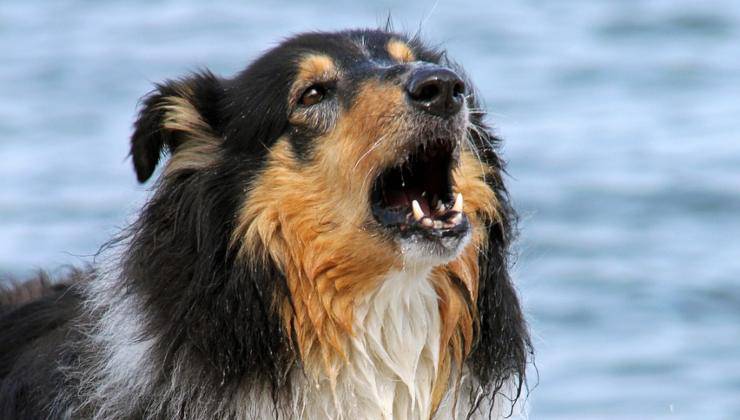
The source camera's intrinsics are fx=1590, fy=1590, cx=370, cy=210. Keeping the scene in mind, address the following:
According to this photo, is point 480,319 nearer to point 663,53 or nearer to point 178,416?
point 178,416

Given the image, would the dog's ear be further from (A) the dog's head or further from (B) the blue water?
(B) the blue water

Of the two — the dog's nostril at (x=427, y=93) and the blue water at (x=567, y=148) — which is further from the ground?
the dog's nostril at (x=427, y=93)

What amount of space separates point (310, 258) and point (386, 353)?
1.53 feet

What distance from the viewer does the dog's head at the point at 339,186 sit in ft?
18.0

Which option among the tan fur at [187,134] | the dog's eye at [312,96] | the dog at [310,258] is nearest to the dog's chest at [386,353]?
the dog at [310,258]

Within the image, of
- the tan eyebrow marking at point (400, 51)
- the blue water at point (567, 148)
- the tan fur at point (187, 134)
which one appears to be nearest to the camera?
the tan fur at point (187, 134)

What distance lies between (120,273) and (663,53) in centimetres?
1188

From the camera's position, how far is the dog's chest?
5.58 meters

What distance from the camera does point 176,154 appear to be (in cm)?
573

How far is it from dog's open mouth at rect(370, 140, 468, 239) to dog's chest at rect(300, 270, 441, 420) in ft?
0.65

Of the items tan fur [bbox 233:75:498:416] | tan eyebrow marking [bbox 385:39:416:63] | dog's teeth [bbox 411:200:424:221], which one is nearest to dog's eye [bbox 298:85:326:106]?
tan fur [bbox 233:75:498:416]

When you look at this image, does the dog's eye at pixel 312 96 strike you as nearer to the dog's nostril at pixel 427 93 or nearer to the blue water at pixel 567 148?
the dog's nostril at pixel 427 93

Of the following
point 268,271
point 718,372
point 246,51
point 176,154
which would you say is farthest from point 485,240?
point 246,51

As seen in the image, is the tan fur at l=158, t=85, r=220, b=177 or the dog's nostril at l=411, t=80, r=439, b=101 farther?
the tan fur at l=158, t=85, r=220, b=177
